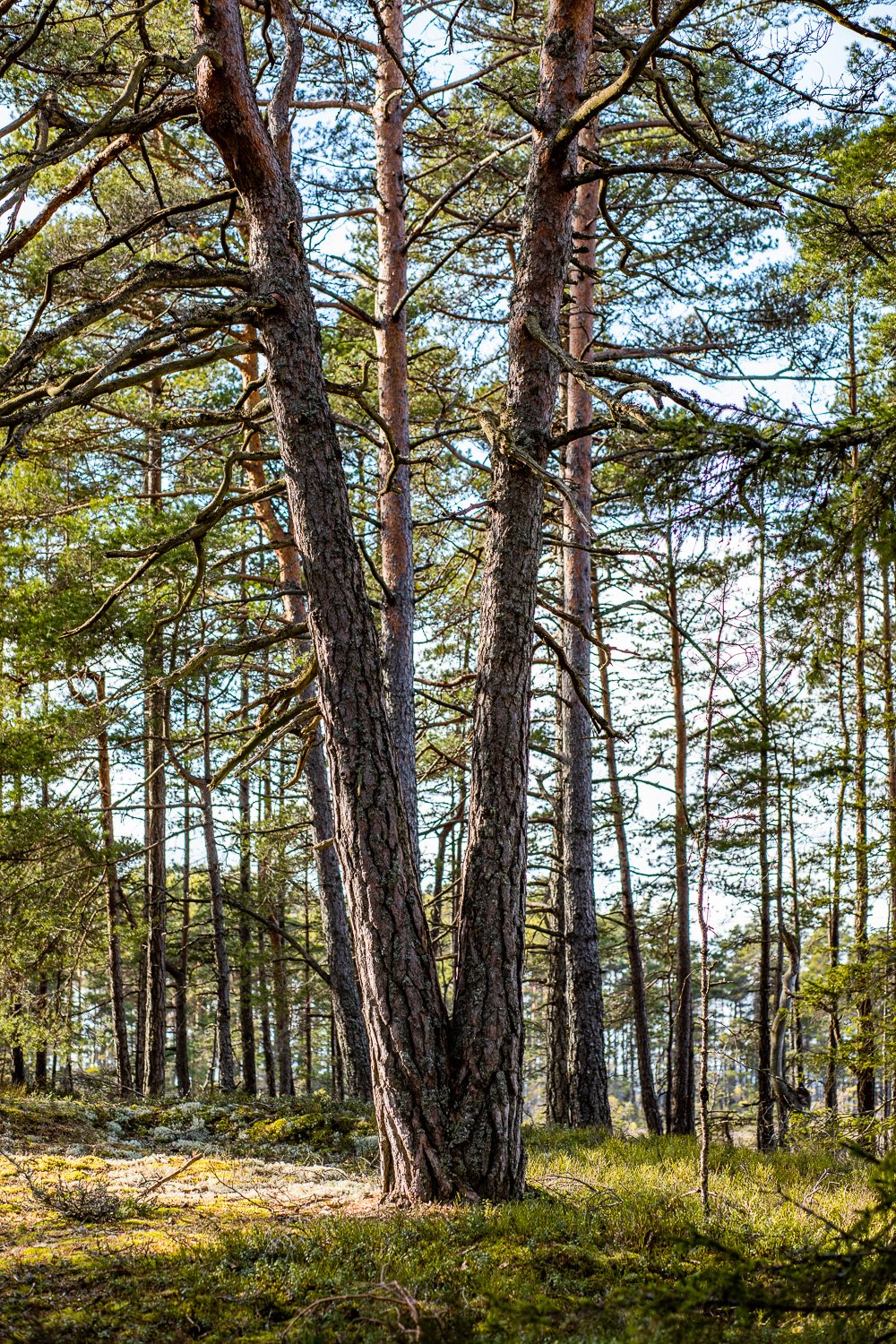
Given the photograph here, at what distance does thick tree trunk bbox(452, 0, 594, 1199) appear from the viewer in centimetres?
496

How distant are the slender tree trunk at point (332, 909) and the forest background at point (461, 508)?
0.06 m

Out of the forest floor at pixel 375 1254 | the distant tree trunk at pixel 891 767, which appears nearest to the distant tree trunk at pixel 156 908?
the forest floor at pixel 375 1254

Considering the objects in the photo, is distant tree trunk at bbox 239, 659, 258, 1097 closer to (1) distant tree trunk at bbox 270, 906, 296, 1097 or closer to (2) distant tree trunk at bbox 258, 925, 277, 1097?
(2) distant tree trunk at bbox 258, 925, 277, 1097

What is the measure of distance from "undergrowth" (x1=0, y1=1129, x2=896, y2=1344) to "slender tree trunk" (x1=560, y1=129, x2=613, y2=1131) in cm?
523

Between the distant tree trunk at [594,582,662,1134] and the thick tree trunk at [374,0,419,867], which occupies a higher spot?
the thick tree trunk at [374,0,419,867]

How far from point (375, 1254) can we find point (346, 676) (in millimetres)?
2753

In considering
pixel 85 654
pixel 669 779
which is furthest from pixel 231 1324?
pixel 669 779

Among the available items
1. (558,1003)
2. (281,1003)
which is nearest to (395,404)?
(558,1003)

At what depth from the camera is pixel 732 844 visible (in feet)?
48.7

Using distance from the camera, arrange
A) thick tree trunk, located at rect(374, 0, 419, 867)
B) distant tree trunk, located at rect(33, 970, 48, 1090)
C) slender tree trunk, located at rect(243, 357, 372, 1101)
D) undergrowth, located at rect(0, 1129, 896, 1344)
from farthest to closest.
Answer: distant tree trunk, located at rect(33, 970, 48, 1090) → slender tree trunk, located at rect(243, 357, 372, 1101) → thick tree trunk, located at rect(374, 0, 419, 867) → undergrowth, located at rect(0, 1129, 896, 1344)

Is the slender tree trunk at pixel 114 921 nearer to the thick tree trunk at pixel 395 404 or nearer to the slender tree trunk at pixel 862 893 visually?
the thick tree trunk at pixel 395 404

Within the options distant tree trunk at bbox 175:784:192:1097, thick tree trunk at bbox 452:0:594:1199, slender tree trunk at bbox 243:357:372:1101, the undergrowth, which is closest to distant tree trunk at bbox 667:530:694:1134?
slender tree trunk at bbox 243:357:372:1101

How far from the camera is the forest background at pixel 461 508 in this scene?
16.1 feet

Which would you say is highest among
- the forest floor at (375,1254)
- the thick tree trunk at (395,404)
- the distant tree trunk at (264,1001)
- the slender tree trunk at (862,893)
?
the thick tree trunk at (395,404)
